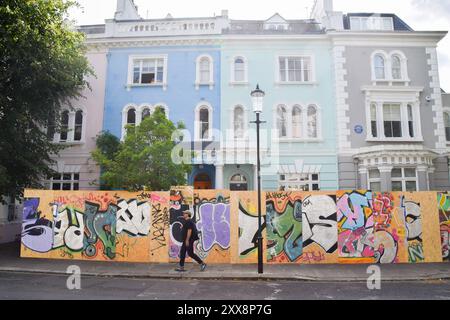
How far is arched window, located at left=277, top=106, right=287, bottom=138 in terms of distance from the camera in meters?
19.8

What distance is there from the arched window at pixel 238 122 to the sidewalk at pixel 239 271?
9608 millimetres

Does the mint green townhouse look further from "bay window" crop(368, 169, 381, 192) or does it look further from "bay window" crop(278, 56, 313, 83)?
"bay window" crop(368, 169, 381, 192)

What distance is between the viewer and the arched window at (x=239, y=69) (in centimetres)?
2031

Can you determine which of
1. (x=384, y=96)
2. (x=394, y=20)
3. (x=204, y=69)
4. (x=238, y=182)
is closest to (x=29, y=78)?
(x=204, y=69)

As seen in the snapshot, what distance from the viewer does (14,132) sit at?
567 inches

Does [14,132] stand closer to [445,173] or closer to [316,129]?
[316,129]

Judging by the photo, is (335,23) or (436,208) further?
(335,23)

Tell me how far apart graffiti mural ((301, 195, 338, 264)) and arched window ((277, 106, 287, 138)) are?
8009 millimetres

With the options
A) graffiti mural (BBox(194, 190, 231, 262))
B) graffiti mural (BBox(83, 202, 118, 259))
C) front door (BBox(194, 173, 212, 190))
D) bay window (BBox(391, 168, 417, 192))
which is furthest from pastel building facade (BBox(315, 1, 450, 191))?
graffiti mural (BBox(83, 202, 118, 259))

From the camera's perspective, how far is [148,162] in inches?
514

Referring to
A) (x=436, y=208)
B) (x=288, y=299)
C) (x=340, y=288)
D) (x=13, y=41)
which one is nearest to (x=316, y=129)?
(x=436, y=208)

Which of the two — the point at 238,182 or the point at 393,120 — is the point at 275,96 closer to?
the point at 238,182

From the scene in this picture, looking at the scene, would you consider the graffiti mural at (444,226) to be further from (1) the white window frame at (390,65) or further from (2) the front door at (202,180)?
(2) the front door at (202,180)

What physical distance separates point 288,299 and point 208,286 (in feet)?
7.92
